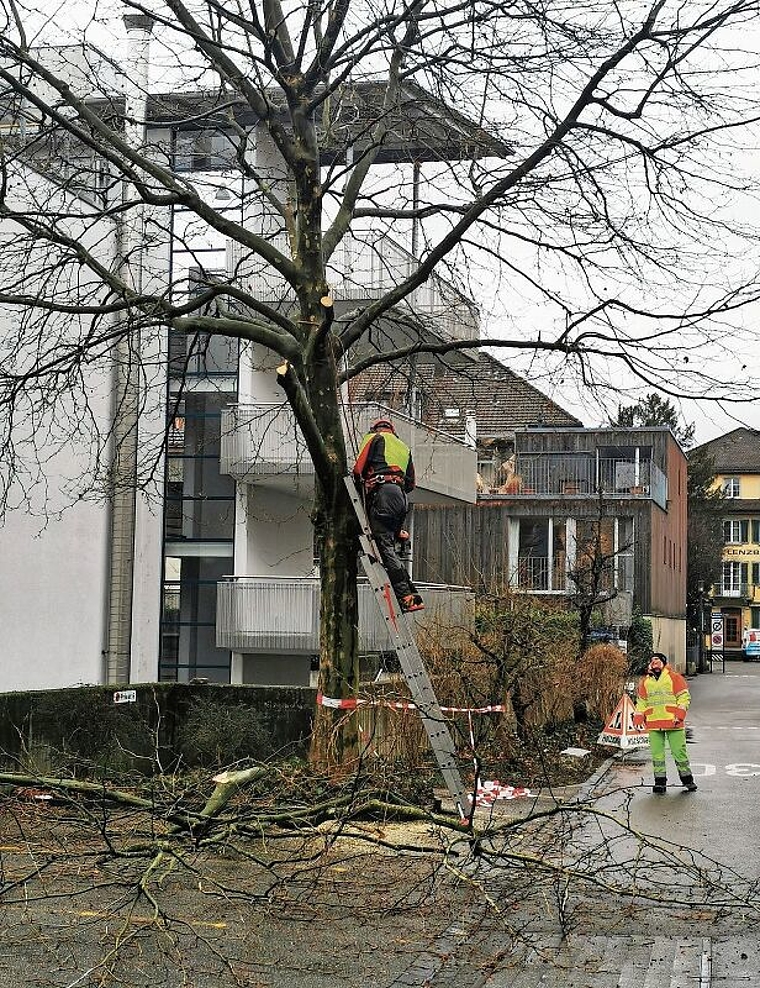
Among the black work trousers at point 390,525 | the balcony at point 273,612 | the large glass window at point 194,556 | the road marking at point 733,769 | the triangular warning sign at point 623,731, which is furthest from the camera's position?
the large glass window at point 194,556

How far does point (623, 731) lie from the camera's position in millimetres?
22672

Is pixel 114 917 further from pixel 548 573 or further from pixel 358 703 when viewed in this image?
pixel 548 573

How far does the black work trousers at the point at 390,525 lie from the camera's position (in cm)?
1284

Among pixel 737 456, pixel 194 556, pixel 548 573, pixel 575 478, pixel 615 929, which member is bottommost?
pixel 615 929

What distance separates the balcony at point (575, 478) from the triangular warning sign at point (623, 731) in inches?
988

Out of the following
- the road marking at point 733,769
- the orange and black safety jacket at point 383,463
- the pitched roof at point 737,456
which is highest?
the pitched roof at point 737,456

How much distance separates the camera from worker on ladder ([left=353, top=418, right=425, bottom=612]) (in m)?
12.9

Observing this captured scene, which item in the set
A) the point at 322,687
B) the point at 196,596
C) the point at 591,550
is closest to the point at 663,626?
the point at 591,550

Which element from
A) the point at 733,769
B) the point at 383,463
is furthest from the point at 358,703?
the point at 733,769

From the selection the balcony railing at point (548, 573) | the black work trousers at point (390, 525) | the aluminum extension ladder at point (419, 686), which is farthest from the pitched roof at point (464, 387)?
the balcony railing at point (548, 573)

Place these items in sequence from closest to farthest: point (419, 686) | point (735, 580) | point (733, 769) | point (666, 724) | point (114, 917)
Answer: point (114, 917) → point (419, 686) → point (666, 724) → point (733, 769) → point (735, 580)

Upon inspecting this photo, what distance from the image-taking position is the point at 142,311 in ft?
45.3

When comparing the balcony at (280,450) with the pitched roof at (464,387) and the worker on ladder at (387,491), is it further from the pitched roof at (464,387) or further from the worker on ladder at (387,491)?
the worker on ladder at (387,491)

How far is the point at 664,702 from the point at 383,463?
6256 mm
